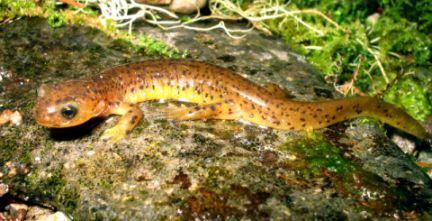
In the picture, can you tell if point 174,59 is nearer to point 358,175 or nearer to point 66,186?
point 66,186

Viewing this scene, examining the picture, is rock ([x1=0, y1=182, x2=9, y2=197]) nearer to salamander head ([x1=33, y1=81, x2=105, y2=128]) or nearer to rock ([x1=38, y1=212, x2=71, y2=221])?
rock ([x1=38, y1=212, x2=71, y2=221])

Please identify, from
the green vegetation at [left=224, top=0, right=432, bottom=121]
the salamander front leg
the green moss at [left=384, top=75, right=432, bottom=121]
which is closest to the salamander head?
the salamander front leg

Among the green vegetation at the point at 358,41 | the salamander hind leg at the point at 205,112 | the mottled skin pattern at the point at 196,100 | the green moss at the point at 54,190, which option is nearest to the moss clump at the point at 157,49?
the mottled skin pattern at the point at 196,100

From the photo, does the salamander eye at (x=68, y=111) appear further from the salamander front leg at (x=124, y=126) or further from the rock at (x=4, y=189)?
the rock at (x=4, y=189)

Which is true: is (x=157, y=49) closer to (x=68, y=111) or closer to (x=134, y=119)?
(x=134, y=119)

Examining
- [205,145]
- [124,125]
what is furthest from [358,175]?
[124,125]

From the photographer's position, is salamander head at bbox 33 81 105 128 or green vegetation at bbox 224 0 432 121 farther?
green vegetation at bbox 224 0 432 121

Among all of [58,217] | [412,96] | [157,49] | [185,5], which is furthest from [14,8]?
[412,96]
